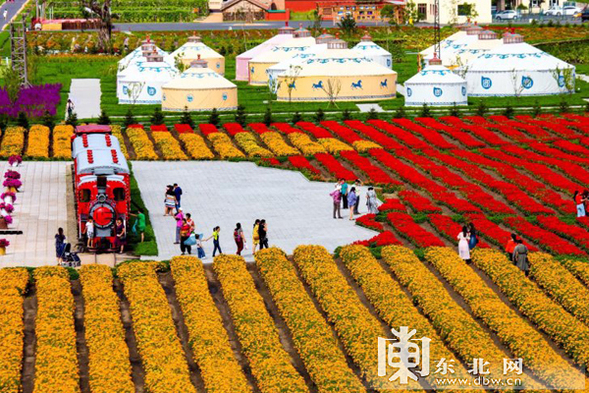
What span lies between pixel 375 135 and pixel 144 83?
29.7 m

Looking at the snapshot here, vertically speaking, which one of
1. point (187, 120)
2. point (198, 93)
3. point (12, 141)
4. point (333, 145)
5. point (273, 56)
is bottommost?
point (333, 145)

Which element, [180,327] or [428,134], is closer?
[180,327]

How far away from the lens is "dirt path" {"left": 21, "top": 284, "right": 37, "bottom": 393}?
34719 millimetres

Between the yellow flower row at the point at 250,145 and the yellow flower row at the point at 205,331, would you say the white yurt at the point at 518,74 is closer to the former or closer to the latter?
the yellow flower row at the point at 250,145

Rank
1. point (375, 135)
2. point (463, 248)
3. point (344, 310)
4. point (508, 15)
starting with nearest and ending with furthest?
point (344, 310), point (463, 248), point (375, 135), point (508, 15)

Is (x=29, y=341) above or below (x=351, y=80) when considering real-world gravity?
below

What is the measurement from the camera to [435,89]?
96812 mm

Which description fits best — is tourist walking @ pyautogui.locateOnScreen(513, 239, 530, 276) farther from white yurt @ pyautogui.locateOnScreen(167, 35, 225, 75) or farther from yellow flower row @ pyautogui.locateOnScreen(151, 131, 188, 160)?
white yurt @ pyautogui.locateOnScreen(167, 35, 225, 75)

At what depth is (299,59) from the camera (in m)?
110

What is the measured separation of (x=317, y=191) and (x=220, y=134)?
18.4 metres

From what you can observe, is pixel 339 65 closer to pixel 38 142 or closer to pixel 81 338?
pixel 38 142

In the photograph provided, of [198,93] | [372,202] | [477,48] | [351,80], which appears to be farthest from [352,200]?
[477,48]

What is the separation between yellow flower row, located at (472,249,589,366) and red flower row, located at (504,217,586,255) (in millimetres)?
2636

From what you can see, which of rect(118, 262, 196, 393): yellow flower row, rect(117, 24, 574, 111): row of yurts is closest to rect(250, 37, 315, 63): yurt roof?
rect(117, 24, 574, 111): row of yurts
